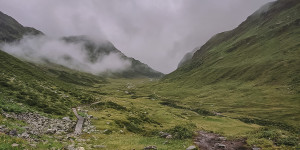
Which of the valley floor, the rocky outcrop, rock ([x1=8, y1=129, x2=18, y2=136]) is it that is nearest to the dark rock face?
the rocky outcrop

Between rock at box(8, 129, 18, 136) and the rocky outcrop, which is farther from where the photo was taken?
the rocky outcrop

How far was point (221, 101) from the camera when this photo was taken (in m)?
131

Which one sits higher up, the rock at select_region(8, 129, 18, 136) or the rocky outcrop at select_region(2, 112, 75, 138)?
the rock at select_region(8, 129, 18, 136)

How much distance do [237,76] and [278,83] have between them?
4836cm

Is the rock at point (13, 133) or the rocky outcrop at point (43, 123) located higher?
the rock at point (13, 133)

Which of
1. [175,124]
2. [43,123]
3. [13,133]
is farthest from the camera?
[175,124]

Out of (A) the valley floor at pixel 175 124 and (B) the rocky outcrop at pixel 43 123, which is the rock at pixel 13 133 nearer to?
(A) the valley floor at pixel 175 124

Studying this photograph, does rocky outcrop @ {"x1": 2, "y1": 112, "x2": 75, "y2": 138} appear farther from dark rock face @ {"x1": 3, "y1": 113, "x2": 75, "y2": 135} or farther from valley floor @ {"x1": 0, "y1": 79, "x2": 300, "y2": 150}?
valley floor @ {"x1": 0, "y1": 79, "x2": 300, "y2": 150}

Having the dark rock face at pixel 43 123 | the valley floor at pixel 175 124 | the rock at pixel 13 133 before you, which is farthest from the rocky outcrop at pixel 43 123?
the rock at pixel 13 133

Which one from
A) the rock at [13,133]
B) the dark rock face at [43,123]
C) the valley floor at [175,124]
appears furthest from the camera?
the dark rock face at [43,123]

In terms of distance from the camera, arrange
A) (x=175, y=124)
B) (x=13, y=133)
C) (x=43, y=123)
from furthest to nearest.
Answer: (x=175, y=124)
(x=43, y=123)
(x=13, y=133)

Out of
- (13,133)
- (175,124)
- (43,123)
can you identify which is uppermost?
(13,133)

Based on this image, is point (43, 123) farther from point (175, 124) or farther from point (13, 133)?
point (175, 124)

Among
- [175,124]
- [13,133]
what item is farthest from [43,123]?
[175,124]
